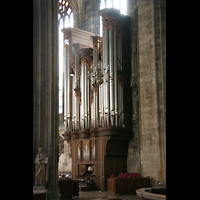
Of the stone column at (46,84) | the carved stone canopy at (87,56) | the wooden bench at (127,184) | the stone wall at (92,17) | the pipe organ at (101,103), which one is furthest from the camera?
the stone wall at (92,17)

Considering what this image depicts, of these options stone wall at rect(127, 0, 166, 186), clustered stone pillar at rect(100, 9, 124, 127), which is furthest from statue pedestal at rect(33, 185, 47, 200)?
clustered stone pillar at rect(100, 9, 124, 127)

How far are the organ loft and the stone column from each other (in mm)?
30

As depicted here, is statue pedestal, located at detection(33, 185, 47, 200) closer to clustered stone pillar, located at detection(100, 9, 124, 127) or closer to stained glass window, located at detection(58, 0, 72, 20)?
clustered stone pillar, located at detection(100, 9, 124, 127)

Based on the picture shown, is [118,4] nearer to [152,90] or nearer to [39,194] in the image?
[152,90]

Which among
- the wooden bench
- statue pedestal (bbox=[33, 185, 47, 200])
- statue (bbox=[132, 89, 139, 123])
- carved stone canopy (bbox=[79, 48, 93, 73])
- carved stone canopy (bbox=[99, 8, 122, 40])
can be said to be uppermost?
carved stone canopy (bbox=[99, 8, 122, 40])

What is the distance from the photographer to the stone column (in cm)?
966

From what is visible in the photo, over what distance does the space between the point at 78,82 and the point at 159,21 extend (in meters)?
5.38

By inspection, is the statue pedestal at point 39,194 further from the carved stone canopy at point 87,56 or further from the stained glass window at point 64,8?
the stained glass window at point 64,8

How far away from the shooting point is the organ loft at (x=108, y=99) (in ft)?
33.0

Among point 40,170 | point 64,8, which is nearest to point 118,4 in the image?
point 64,8

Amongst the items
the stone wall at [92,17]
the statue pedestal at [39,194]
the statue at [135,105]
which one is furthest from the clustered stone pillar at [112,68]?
the statue pedestal at [39,194]

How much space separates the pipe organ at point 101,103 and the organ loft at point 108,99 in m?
0.05

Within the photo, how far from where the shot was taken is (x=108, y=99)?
1456cm
